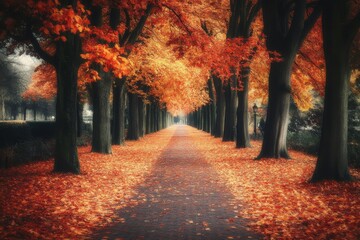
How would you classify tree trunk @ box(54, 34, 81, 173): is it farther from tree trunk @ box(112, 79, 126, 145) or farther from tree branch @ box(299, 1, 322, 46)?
tree trunk @ box(112, 79, 126, 145)

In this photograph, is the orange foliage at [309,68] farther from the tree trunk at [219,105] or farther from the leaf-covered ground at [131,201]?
the leaf-covered ground at [131,201]

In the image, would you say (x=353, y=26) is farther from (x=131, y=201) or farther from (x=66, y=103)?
(x=66, y=103)

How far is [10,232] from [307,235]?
4.42 meters

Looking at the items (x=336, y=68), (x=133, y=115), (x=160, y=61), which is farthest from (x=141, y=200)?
(x=133, y=115)

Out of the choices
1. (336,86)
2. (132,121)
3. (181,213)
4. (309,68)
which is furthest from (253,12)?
(181,213)

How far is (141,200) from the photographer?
27.0 ft

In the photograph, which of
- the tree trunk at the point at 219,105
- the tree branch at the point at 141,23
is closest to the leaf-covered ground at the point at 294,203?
the tree branch at the point at 141,23

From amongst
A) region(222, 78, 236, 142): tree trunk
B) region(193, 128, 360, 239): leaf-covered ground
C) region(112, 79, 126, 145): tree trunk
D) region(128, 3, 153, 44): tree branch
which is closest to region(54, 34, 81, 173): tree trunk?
region(193, 128, 360, 239): leaf-covered ground

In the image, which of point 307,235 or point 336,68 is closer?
point 307,235

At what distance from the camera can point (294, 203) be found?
7.69m

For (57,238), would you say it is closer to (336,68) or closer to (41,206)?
(41,206)

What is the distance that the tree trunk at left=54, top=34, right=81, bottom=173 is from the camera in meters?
11.2

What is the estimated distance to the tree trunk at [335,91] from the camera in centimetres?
962

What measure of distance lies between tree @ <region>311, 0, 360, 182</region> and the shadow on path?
2.92 metres
